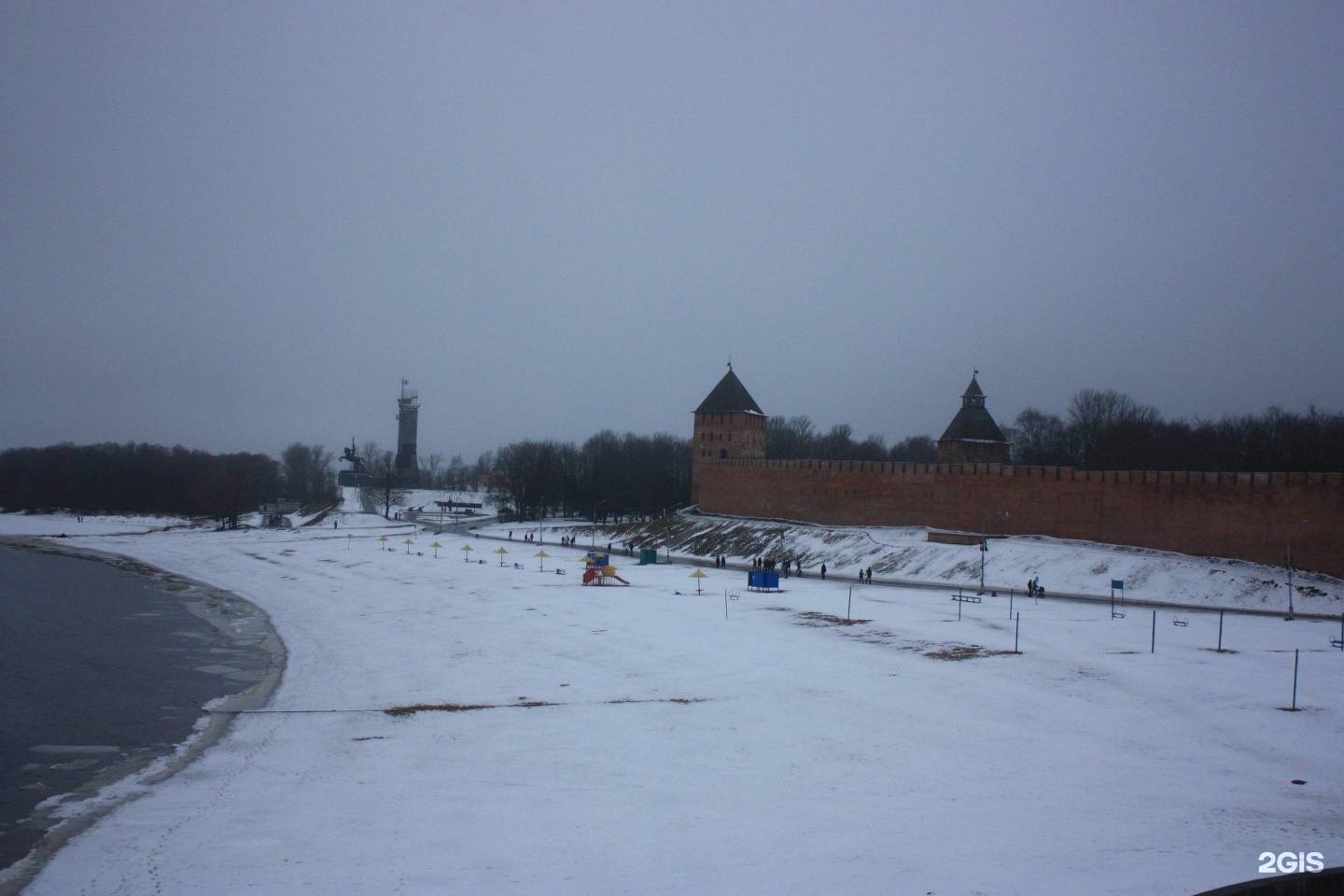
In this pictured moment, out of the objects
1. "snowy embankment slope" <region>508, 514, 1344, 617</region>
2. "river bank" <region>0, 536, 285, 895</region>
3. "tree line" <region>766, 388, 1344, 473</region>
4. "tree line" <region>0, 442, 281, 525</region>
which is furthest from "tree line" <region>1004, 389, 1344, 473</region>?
"tree line" <region>0, 442, 281, 525</region>

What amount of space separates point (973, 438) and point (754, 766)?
45.8 metres

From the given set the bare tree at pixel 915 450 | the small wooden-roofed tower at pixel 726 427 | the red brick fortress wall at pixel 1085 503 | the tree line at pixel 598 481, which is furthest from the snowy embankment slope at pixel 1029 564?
the bare tree at pixel 915 450

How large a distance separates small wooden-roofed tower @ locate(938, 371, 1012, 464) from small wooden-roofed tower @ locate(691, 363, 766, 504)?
14.3 m

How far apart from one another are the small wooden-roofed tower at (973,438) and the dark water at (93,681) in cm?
4049

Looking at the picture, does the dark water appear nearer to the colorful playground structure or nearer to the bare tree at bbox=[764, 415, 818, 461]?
the colorful playground structure

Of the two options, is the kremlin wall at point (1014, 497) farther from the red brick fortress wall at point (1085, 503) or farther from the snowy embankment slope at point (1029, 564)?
the snowy embankment slope at point (1029, 564)

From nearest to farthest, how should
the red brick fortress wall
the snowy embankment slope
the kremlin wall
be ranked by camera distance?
the snowy embankment slope < the red brick fortress wall < the kremlin wall

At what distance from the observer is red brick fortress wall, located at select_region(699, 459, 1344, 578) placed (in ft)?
113

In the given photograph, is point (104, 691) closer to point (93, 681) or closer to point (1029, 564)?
point (93, 681)

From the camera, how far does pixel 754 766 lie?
44.1 ft

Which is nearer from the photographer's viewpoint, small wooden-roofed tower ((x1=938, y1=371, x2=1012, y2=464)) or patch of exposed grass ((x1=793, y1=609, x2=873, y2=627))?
patch of exposed grass ((x1=793, y1=609, x2=873, y2=627))

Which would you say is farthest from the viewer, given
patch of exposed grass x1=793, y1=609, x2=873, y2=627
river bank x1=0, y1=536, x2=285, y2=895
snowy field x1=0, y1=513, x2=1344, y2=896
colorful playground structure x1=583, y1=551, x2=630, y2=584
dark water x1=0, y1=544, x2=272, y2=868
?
colorful playground structure x1=583, y1=551, x2=630, y2=584

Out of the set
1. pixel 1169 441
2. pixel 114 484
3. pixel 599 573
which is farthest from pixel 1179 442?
pixel 114 484

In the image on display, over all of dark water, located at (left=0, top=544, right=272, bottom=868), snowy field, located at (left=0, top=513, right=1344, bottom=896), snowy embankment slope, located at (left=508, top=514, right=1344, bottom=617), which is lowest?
dark water, located at (left=0, top=544, right=272, bottom=868)
